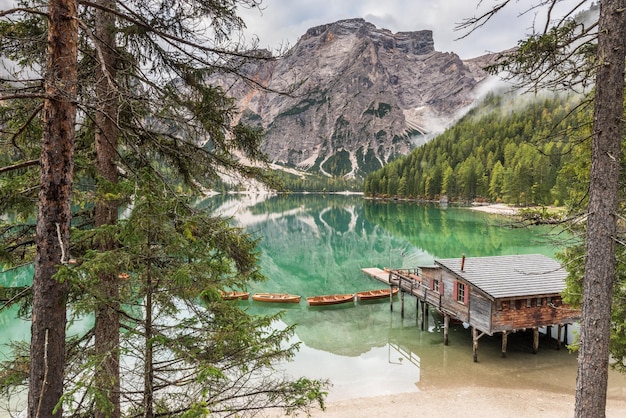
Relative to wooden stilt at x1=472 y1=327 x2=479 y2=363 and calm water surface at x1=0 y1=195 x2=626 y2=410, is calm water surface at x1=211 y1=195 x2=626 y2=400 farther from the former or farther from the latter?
wooden stilt at x1=472 y1=327 x2=479 y2=363

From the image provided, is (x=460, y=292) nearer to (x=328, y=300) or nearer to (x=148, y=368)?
(x=328, y=300)

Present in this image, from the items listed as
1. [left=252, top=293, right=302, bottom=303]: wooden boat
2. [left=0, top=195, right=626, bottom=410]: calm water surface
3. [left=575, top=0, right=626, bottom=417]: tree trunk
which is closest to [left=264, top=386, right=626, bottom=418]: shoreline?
[left=0, top=195, right=626, bottom=410]: calm water surface

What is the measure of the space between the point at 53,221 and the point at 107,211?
148cm

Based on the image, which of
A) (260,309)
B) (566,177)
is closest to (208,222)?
(566,177)

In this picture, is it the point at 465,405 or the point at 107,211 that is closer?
the point at 107,211

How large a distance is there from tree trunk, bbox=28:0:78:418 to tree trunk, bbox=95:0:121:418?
33 centimetres

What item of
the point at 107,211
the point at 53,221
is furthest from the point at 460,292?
the point at 53,221

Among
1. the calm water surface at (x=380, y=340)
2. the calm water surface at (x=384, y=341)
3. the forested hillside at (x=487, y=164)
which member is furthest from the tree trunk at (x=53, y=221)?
the forested hillside at (x=487, y=164)

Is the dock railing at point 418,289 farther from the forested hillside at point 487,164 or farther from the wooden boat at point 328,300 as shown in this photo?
the forested hillside at point 487,164

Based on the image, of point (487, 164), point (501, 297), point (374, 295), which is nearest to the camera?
point (501, 297)

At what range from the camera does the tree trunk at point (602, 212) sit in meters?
4.60

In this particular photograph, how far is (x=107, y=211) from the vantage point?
523cm

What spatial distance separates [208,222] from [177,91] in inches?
92.7

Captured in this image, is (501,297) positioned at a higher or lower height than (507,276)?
lower
